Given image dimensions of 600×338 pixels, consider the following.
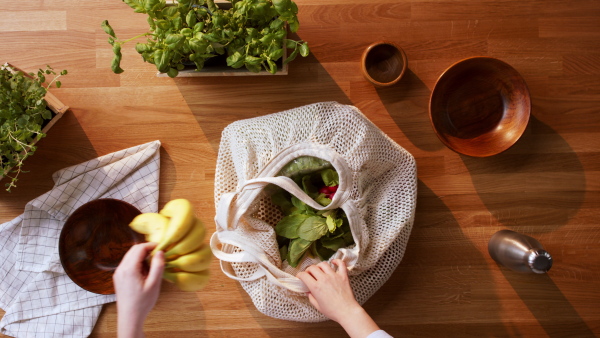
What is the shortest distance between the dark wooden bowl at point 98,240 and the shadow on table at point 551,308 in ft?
3.30

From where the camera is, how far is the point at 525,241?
3.34 feet

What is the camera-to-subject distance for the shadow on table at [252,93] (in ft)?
3.60

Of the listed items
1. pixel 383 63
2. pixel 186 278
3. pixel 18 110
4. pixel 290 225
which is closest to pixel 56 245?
pixel 18 110

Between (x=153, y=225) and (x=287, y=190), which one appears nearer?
(x=153, y=225)

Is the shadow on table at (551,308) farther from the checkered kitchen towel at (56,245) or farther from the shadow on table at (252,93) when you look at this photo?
the checkered kitchen towel at (56,245)

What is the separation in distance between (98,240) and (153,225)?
0.28 m

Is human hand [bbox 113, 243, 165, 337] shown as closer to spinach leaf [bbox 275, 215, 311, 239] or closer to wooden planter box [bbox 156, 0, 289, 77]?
spinach leaf [bbox 275, 215, 311, 239]

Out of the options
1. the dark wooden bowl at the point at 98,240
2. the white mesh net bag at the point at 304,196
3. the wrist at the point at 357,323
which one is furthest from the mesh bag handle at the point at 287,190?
the dark wooden bowl at the point at 98,240

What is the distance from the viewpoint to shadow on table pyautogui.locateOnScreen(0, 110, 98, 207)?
1.10 metres

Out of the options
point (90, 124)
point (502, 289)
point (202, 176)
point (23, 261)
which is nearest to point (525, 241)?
point (502, 289)

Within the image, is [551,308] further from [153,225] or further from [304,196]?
[153,225]

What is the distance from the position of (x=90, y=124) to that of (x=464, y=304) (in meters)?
1.09

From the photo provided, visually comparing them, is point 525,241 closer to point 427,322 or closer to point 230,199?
point 427,322

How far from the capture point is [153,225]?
0.80 m
